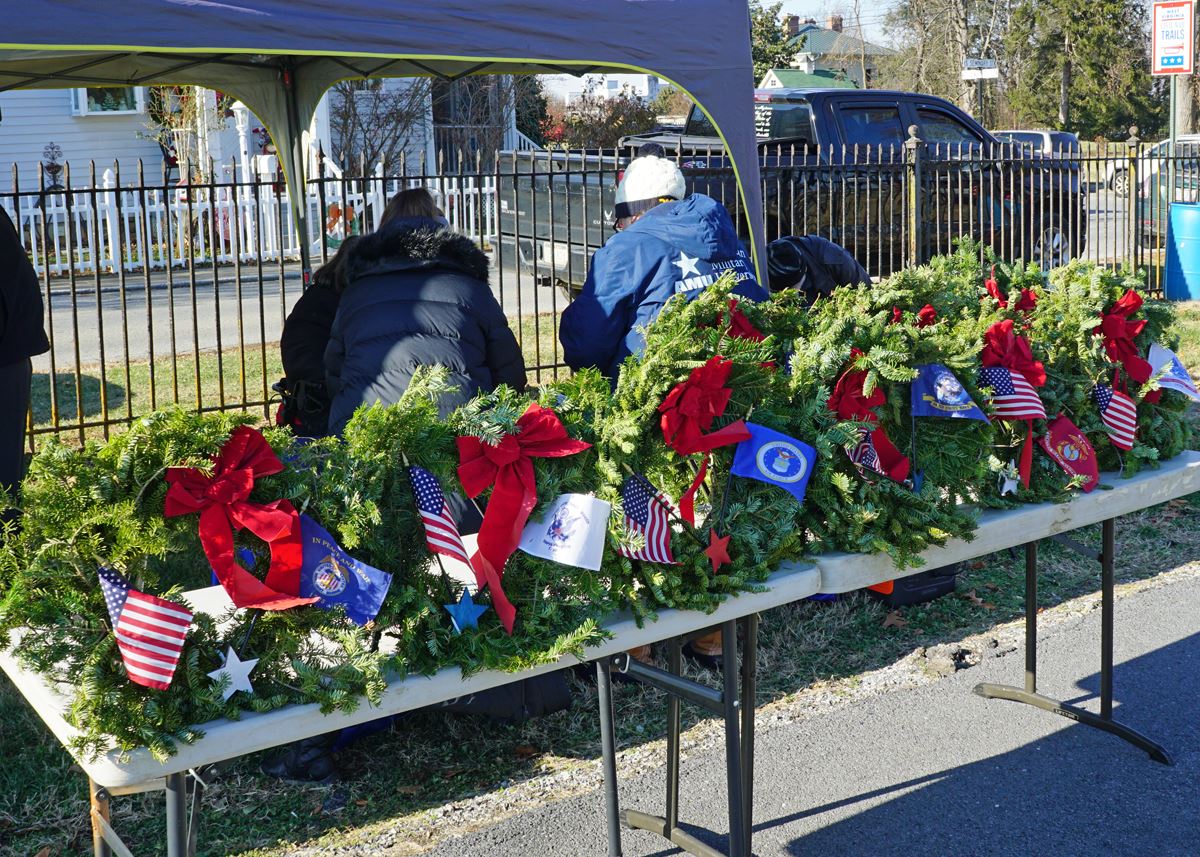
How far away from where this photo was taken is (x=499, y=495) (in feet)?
8.38

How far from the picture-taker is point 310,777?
3674mm

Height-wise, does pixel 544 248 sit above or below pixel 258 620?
above

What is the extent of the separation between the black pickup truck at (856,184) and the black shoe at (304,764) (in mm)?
5483

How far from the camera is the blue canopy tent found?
139 inches

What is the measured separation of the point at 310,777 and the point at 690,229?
7.15 feet

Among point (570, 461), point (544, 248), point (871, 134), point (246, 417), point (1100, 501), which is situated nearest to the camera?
point (246, 417)

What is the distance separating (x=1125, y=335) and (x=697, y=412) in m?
1.72

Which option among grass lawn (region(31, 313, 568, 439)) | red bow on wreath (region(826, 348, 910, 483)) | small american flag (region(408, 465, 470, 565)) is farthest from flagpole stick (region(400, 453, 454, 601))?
grass lawn (region(31, 313, 568, 439))

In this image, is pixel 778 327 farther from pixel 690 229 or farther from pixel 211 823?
pixel 211 823

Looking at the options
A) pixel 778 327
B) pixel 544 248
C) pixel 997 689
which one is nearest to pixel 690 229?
pixel 778 327

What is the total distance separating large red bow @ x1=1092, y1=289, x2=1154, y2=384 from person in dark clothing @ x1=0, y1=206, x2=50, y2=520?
3.56m

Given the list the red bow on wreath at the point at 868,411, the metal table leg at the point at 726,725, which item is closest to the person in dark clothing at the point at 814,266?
the red bow on wreath at the point at 868,411

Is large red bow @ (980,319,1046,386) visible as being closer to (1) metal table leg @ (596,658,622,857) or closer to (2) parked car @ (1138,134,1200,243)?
(1) metal table leg @ (596,658,622,857)

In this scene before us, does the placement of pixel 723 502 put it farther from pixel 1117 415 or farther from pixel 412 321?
pixel 1117 415
